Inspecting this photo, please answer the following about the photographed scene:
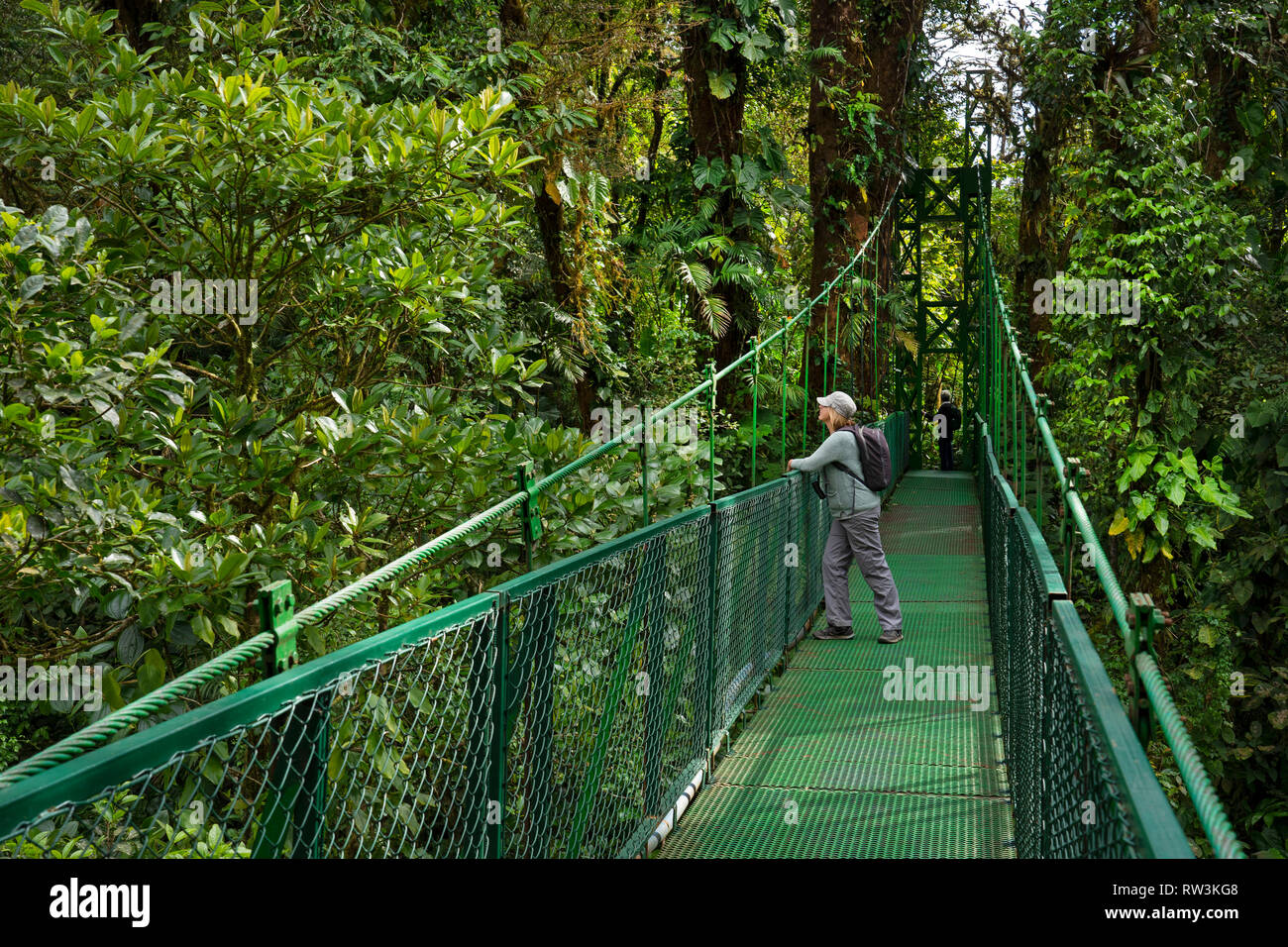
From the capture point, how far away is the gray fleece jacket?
20.1 feet

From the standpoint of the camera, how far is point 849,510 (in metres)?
6.16

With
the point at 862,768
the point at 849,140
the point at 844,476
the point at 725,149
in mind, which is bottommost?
the point at 862,768

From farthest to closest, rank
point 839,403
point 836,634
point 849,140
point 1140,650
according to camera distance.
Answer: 1. point 849,140
2. point 836,634
3. point 839,403
4. point 1140,650

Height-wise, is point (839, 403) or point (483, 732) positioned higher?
point (839, 403)

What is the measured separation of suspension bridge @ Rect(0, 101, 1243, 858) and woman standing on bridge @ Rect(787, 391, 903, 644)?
0.66 feet

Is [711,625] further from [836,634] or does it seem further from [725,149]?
[725,149]

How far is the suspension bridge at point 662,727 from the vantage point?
150 cm

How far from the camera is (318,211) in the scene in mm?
3768

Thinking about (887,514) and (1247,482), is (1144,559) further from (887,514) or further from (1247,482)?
(887,514)

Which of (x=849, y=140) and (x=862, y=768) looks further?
(x=849, y=140)

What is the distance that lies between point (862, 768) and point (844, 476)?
2.03 meters

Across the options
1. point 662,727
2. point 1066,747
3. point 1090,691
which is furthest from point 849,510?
point 1090,691

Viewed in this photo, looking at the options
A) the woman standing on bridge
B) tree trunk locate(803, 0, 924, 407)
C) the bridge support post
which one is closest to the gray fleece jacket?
the woman standing on bridge

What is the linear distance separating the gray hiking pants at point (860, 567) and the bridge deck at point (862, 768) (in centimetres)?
18
